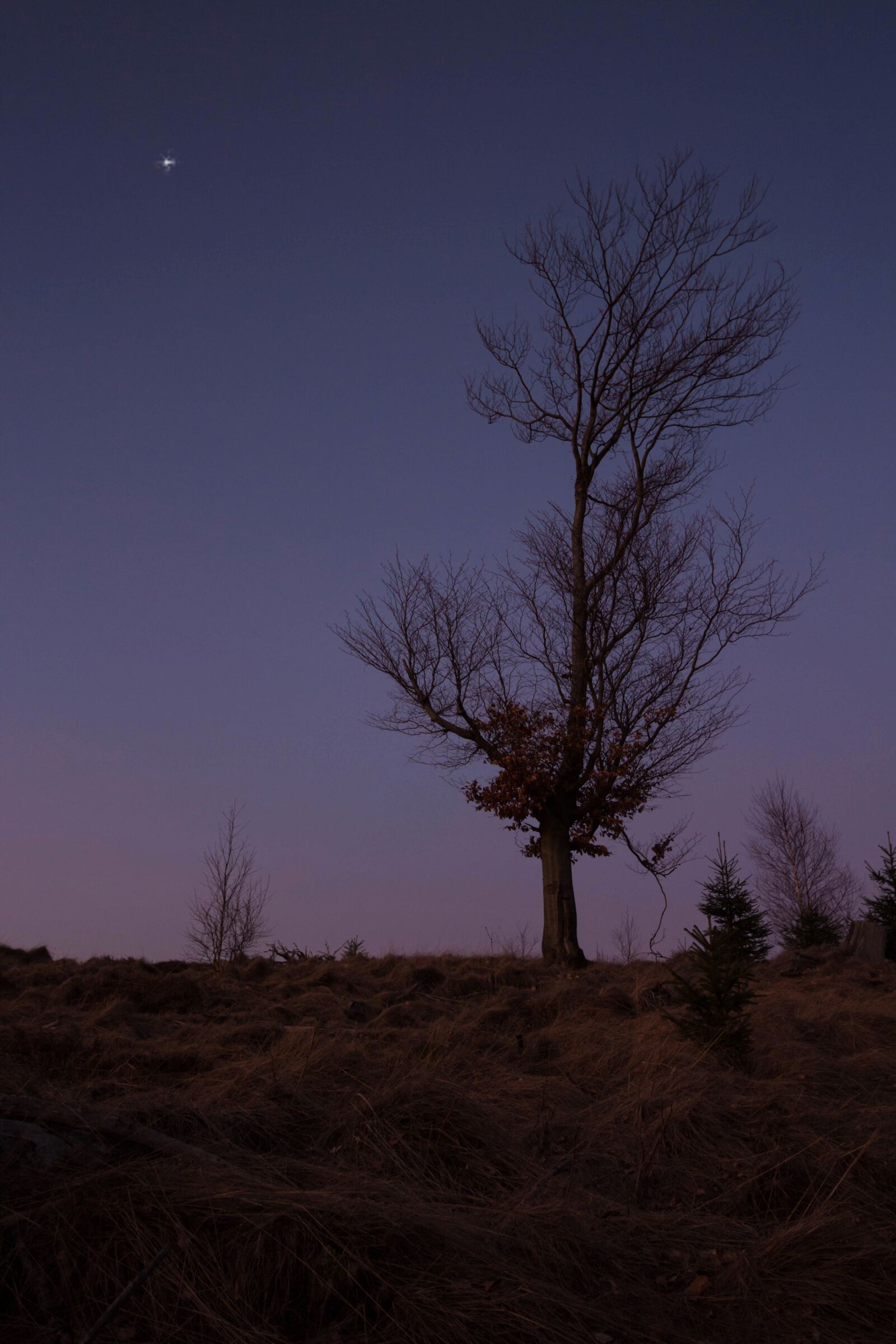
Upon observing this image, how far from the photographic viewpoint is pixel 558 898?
1559 centimetres

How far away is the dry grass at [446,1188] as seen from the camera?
313 cm

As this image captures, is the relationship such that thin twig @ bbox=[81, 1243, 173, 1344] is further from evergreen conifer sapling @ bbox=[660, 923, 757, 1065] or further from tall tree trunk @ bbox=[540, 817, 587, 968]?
tall tree trunk @ bbox=[540, 817, 587, 968]

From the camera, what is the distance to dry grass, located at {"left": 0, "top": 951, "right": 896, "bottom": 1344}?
10.3 feet

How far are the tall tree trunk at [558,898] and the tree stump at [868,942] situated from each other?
5.40 meters

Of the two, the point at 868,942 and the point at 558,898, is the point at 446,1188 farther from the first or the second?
the point at 868,942

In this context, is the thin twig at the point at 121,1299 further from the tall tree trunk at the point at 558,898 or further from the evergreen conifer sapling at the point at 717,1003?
the tall tree trunk at the point at 558,898

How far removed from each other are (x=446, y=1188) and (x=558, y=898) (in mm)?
11575

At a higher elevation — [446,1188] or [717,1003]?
[717,1003]

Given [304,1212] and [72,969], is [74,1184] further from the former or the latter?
A: [72,969]

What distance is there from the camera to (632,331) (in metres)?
17.7

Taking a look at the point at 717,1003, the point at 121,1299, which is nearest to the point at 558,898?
the point at 717,1003

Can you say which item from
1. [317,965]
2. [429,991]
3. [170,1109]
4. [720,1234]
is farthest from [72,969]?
[720,1234]

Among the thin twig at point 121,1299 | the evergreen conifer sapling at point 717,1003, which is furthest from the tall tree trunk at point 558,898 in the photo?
the thin twig at point 121,1299

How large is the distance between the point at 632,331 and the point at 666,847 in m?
10.0
